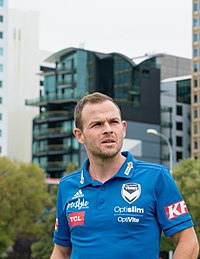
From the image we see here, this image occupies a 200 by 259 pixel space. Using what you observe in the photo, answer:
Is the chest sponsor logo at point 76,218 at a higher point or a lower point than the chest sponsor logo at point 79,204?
lower

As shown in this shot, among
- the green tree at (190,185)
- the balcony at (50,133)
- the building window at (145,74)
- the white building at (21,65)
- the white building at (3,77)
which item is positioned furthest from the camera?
the white building at (21,65)

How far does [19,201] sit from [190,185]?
17.3 meters

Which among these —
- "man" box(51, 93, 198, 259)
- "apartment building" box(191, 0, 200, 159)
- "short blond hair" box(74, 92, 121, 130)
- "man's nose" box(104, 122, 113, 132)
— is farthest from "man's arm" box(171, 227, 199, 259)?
"apartment building" box(191, 0, 200, 159)

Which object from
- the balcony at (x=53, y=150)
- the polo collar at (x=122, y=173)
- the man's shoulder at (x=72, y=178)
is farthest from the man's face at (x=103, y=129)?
the balcony at (x=53, y=150)

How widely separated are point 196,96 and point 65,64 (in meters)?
18.9

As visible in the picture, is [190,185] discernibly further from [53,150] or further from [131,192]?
[53,150]

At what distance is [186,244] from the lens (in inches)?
179

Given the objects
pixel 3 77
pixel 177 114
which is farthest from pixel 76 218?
pixel 177 114

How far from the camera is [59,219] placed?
200 inches

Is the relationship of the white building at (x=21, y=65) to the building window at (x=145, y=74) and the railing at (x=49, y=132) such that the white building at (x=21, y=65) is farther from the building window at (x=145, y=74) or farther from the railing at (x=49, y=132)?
the building window at (x=145, y=74)

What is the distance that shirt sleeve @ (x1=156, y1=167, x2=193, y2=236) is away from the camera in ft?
15.1

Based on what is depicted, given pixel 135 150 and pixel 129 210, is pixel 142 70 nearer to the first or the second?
pixel 135 150

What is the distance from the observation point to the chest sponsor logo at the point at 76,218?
4.76 meters

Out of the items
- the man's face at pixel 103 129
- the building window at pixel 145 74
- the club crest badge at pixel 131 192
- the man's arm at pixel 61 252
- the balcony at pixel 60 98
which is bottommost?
the man's arm at pixel 61 252
